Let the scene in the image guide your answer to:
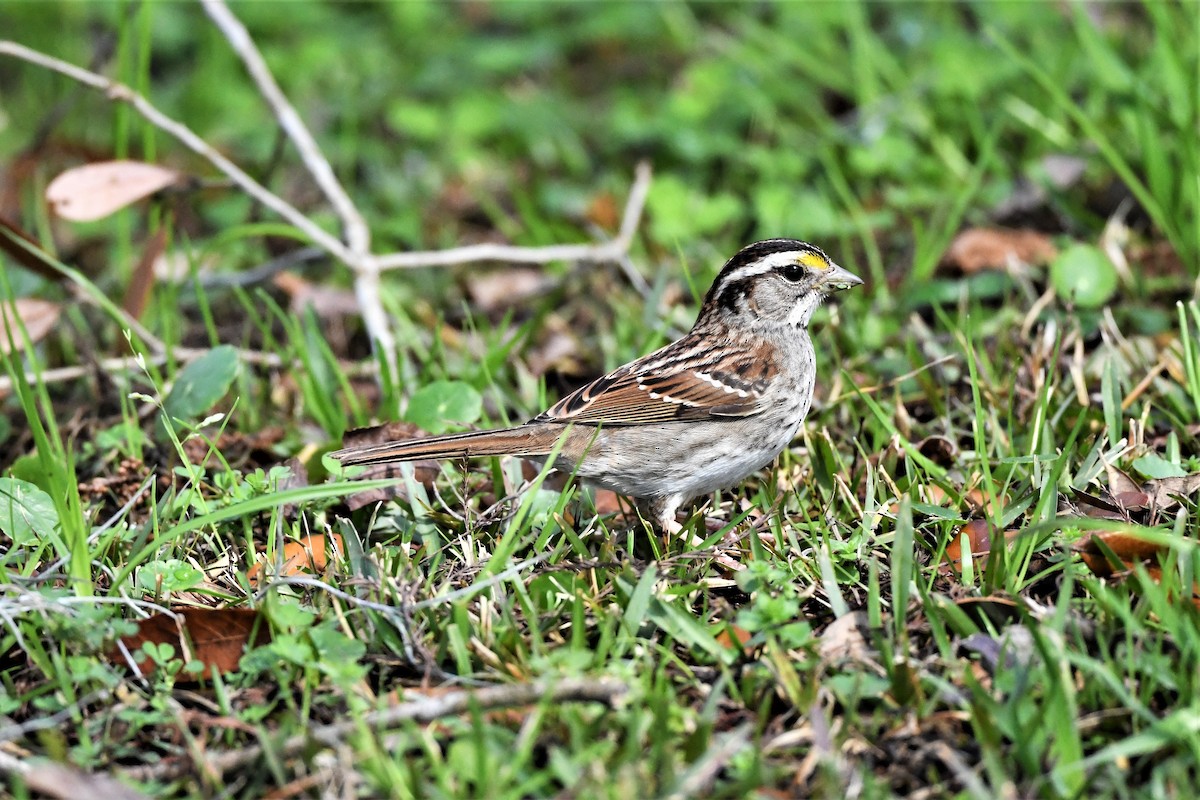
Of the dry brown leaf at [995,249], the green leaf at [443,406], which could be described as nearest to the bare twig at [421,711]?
the green leaf at [443,406]

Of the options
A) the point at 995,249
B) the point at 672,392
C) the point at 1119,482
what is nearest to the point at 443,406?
the point at 672,392

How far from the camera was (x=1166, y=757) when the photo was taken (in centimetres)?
306

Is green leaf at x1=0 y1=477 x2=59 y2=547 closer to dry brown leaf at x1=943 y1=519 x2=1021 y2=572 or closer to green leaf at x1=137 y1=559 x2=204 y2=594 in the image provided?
green leaf at x1=137 y1=559 x2=204 y2=594

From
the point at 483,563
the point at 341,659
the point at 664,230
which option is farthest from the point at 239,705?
the point at 664,230

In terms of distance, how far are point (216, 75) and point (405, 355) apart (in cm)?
467

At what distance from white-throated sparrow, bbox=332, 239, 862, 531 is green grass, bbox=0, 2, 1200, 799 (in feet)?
0.55

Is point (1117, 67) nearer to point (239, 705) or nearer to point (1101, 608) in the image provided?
point (1101, 608)

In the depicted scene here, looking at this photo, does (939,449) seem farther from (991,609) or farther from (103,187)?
(103,187)

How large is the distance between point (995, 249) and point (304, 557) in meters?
3.77

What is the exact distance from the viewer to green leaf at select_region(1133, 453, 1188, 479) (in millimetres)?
4184

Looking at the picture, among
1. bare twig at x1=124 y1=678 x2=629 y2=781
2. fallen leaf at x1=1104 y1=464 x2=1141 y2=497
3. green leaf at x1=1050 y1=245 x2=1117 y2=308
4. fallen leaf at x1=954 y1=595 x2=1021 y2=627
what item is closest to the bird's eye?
green leaf at x1=1050 y1=245 x2=1117 y2=308

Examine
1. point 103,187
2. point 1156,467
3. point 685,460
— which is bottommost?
point 685,460

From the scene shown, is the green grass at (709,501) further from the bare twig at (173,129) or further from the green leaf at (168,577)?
the bare twig at (173,129)

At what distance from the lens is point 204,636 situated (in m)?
3.59
